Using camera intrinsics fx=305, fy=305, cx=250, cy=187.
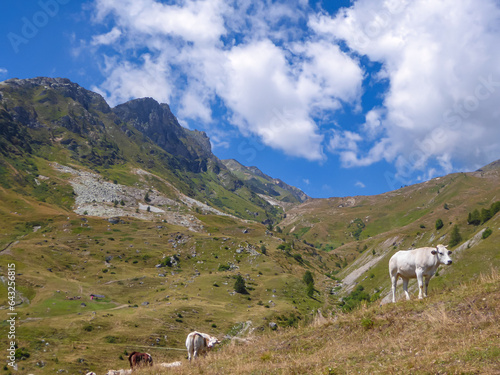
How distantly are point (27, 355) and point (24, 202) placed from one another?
184326mm

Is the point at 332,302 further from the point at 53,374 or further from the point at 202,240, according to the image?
the point at 53,374

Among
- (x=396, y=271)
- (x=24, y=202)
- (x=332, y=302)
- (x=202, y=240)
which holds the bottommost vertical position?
(x=332, y=302)

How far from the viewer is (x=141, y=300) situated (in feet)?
265

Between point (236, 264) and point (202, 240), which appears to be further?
point (202, 240)

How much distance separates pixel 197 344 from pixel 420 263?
623 inches

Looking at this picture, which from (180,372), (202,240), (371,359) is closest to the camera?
(371,359)

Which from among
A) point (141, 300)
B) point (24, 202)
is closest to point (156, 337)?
point (141, 300)

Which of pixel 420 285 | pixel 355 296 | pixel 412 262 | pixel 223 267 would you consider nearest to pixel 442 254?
pixel 412 262

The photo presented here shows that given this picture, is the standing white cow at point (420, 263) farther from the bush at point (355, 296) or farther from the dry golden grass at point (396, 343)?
the bush at point (355, 296)

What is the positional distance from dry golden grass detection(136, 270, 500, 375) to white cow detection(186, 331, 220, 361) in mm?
5568

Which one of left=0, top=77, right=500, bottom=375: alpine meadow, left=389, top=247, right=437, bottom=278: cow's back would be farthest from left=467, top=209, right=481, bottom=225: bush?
left=389, top=247, right=437, bottom=278: cow's back

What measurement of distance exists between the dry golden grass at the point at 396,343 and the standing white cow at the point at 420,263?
7.58ft

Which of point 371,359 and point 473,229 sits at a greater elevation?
point 473,229

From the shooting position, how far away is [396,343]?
1105 cm
